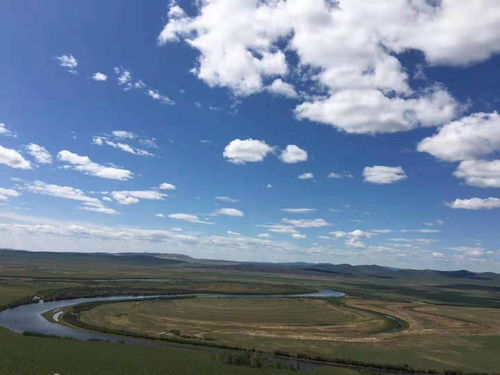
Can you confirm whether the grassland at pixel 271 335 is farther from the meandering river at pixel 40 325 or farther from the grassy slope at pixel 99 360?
the meandering river at pixel 40 325

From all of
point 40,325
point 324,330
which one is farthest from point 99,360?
point 324,330

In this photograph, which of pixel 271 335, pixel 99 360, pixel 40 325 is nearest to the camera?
pixel 99 360

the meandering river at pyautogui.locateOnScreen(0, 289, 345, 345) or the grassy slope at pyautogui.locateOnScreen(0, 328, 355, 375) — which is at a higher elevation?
the grassy slope at pyautogui.locateOnScreen(0, 328, 355, 375)

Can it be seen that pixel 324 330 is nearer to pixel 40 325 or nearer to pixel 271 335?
pixel 271 335

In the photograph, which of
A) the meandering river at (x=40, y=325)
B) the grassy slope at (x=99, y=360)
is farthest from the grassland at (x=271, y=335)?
the meandering river at (x=40, y=325)

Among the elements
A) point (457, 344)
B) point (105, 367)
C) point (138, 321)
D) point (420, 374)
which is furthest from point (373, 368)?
point (138, 321)

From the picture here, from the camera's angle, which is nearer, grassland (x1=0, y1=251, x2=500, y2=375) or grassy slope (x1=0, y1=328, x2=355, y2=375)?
grassy slope (x1=0, y1=328, x2=355, y2=375)

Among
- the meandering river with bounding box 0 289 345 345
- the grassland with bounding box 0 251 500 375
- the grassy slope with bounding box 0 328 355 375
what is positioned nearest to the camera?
the grassy slope with bounding box 0 328 355 375

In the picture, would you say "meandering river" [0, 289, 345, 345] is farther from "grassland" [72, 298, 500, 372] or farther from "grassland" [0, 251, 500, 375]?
"grassland" [0, 251, 500, 375]

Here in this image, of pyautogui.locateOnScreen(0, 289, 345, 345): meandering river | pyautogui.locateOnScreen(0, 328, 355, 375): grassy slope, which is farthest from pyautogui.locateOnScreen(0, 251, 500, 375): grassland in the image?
pyautogui.locateOnScreen(0, 289, 345, 345): meandering river

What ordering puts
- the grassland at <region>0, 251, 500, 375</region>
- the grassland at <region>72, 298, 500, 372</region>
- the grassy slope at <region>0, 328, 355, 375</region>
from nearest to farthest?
the grassy slope at <region>0, 328, 355, 375</region>, the grassland at <region>0, 251, 500, 375</region>, the grassland at <region>72, 298, 500, 372</region>

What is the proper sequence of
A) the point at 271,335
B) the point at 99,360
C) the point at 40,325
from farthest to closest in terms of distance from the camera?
the point at 271,335
the point at 40,325
the point at 99,360

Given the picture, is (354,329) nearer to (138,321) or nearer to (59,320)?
(138,321)
